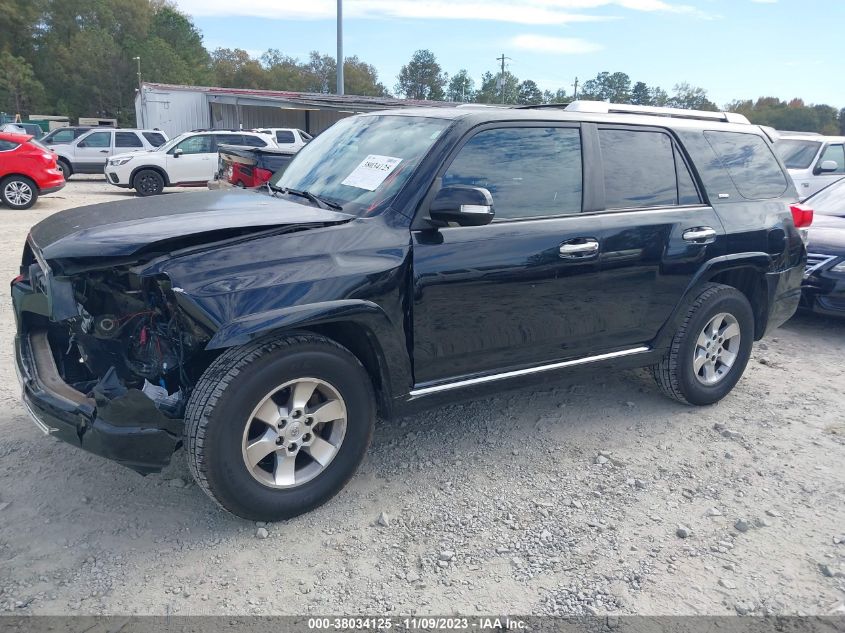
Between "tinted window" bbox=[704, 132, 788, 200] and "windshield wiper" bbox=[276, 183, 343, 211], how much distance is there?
258cm

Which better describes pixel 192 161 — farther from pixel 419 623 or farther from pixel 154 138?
pixel 419 623

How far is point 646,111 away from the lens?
14.9ft

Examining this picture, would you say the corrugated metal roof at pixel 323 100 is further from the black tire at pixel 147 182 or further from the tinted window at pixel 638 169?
the tinted window at pixel 638 169

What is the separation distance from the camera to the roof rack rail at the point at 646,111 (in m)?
4.12

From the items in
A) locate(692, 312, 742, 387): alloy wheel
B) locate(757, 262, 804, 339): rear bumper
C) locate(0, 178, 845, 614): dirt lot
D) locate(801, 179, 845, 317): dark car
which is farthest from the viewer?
locate(801, 179, 845, 317): dark car

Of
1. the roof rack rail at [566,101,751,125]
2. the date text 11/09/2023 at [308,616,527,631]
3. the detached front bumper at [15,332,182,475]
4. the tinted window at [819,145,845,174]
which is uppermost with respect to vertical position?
the roof rack rail at [566,101,751,125]

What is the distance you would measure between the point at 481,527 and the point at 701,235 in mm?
2328

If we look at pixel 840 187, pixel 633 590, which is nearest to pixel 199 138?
pixel 840 187

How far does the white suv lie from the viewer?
648 inches

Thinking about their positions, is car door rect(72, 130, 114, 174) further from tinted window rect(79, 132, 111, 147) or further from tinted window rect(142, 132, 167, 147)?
tinted window rect(142, 132, 167, 147)

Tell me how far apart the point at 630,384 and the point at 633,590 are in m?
2.38

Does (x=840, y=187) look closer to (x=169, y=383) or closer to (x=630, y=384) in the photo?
(x=630, y=384)

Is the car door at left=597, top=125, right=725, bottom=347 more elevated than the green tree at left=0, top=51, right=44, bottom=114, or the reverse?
the green tree at left=0, top=51, right=44, bottom=114

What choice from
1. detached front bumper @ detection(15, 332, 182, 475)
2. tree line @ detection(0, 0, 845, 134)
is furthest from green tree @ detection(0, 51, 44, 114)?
detached front bumper @ detection(15, 332, 182, 475)
